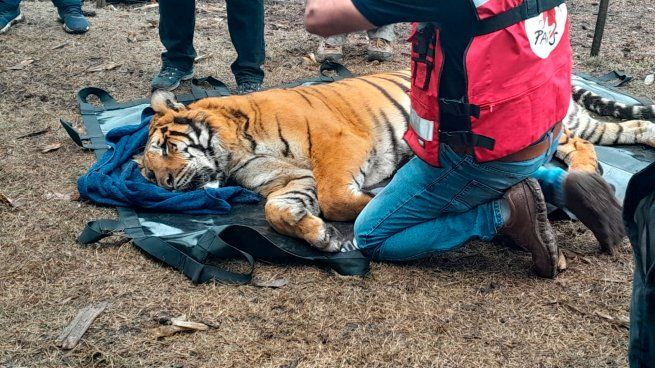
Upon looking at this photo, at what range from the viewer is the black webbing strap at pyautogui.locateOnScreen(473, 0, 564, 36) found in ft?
8.90

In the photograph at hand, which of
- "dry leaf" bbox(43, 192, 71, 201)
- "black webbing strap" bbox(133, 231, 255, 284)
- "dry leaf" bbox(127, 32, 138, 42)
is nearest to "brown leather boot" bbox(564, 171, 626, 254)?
"black webbing strap" bbox(133, 231, 255, 284)

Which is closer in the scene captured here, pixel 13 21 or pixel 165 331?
pixel 165 331

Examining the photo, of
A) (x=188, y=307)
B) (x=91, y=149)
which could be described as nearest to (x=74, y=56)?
(x=91, y=149)

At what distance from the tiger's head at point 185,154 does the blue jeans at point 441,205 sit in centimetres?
116

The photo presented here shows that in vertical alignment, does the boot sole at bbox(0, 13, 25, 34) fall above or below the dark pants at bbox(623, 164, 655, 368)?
below

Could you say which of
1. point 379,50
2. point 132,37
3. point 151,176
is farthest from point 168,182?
point 132,37

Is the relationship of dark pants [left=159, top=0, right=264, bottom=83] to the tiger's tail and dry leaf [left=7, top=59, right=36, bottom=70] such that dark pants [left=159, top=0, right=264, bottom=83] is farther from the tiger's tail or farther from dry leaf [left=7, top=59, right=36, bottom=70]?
the tiger's tail

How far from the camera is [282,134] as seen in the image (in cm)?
435

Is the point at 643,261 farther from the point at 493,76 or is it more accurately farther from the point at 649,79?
the point at 649,79

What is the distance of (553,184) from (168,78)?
3.74 m

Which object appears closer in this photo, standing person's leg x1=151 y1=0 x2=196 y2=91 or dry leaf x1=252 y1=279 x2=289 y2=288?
dry leaf x1=252 y1=279 x2=289 y2=288

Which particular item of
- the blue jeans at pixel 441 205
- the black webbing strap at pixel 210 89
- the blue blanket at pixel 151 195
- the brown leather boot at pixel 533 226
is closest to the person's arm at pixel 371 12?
the blue jeans at pixel 441 205

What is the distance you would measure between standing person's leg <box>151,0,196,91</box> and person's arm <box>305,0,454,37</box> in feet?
11.5

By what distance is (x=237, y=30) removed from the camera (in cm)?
593
